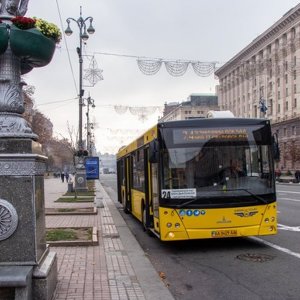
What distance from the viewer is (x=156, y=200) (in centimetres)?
1097

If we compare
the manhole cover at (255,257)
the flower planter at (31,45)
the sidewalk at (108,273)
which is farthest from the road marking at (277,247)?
the flower planter at (31,45)

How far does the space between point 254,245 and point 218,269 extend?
267 centimetres

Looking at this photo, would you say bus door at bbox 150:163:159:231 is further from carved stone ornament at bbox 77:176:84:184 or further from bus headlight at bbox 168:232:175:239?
carved stone ornament at bbox 77:176:84:184

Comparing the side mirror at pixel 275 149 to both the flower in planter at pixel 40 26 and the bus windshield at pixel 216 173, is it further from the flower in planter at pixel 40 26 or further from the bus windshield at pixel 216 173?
the flower in planter at pixel 40 26

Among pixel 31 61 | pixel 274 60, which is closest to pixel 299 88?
pixel 274 60

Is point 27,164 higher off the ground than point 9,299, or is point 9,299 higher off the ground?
point 27,164

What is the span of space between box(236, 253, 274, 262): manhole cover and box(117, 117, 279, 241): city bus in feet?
1.84

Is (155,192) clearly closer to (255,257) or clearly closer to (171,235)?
(171,235)

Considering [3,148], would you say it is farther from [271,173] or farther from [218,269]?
[271,173]

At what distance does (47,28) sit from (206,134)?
5201 millimetres

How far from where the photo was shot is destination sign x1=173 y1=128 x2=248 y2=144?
34.7ft

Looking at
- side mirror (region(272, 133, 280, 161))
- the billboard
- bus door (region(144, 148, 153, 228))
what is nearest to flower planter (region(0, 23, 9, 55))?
bus door (region(144, 148, 153, 228))

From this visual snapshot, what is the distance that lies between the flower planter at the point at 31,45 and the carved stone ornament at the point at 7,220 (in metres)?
1.81

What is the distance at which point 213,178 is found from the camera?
10484mm
